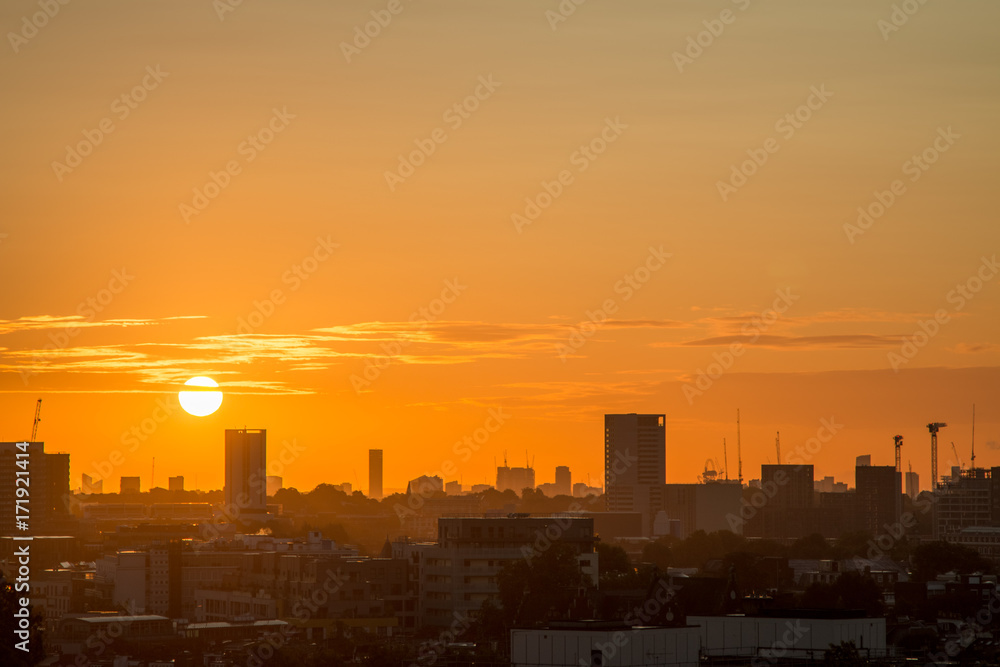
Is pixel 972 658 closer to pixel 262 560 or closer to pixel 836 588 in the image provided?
pixel 836 588

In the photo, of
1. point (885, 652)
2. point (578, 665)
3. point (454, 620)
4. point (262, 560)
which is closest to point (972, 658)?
point (885, 652)

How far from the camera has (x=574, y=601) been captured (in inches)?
4048

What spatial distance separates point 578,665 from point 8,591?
77.9 feet

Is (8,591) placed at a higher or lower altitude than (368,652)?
higher

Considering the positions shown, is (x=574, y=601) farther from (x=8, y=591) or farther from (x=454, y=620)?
(x=8, y=591)

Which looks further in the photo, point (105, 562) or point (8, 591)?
point (105, 562)

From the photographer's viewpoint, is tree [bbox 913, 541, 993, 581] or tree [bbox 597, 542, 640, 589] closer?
tree [bbox 597, 542, 640, 589]

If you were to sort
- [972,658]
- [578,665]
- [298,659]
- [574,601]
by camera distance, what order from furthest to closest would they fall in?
[574,601] < [298,659] < [972,658] < [578,665]

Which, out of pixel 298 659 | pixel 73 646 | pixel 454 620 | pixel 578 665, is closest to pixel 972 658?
pixel 578 665

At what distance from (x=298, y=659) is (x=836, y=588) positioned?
54697 mm

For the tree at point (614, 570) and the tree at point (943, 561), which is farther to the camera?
the tree at point (943, 561)


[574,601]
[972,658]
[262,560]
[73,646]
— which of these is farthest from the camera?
[262,560]

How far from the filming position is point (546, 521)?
12194 cm

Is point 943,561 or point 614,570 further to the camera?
point 943,561
